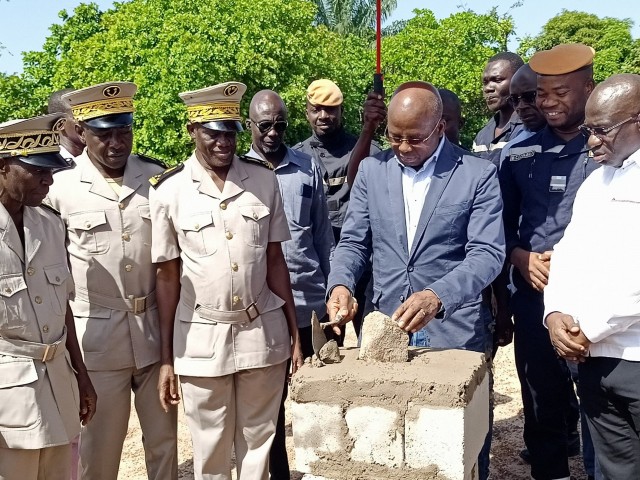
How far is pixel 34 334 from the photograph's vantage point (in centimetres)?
314

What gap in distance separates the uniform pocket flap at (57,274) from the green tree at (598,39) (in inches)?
961

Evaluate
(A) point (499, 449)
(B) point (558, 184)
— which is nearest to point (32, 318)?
(B) point (558, 184)

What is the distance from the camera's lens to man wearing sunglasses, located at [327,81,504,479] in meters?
3.40

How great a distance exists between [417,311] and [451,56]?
57.0ft

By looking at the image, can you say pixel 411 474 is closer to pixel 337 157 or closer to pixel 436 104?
pixel 436 104

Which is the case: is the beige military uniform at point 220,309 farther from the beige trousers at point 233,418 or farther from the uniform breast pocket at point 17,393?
the uniform breast pocket at point 17,393

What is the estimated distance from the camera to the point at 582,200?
3.35 metres

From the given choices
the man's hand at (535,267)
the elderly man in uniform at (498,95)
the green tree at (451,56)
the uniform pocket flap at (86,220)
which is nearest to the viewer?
the uniform pocket flap at (86,220)

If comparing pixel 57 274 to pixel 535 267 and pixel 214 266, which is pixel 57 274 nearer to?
pixel 214 266

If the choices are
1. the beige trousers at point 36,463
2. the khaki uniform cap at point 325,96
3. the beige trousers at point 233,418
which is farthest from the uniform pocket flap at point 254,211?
the khaki uniform cap at point 325,96

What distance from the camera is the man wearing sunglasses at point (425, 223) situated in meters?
3.40

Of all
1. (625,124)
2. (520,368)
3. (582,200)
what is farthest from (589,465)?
(625,124)

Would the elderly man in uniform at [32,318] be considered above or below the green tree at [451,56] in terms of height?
below

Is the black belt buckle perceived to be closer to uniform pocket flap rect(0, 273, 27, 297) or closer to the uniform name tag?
uniform pocket flap rect(0, 273, 27, 297)
